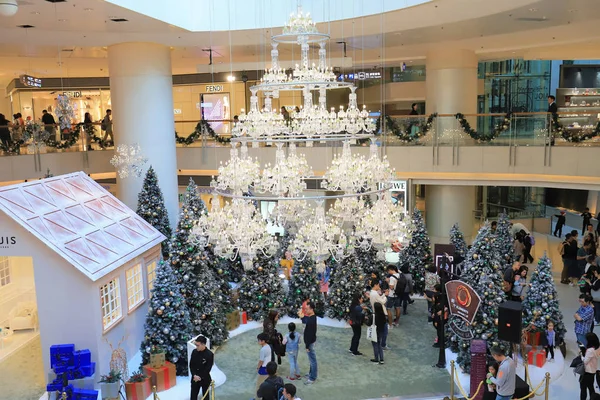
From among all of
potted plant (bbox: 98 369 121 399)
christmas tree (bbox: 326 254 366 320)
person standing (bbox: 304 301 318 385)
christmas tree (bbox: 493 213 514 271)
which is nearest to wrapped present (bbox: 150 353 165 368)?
potted plant (bbox: 98 369 121 399)

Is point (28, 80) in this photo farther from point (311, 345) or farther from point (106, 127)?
point (311, 345)

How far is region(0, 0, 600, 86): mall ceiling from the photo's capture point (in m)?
14.1

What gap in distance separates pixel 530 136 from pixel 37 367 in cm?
1403

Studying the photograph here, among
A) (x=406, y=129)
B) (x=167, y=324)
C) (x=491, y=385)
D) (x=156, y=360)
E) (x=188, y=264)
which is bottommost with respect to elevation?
(x=156, y=360)

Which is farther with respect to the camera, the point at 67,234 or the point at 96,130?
the point at 96,130

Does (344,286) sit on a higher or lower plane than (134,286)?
lower

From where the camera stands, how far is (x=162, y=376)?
402 inches

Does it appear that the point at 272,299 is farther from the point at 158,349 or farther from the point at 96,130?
the point at 96,130

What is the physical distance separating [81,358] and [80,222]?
2.61 metres

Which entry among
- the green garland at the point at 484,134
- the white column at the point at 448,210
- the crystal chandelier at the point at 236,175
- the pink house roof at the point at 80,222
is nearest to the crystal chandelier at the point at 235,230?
the crystal chandelier at the point at 236,175

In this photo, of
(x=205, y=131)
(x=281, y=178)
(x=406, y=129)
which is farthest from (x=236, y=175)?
Result: (x=205, y=131)

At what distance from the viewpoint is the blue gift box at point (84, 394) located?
933cm

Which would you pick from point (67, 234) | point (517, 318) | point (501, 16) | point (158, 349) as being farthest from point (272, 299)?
point (501, 16)

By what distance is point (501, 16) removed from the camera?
1528cm
